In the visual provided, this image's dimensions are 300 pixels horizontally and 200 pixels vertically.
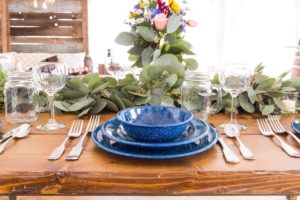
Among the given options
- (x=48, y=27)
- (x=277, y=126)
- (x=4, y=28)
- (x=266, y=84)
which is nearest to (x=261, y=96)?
(x=266, y=84)

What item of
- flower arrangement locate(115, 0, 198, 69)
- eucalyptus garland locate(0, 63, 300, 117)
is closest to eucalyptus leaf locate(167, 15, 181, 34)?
flower arrangement locate(115, 0, 198, 69)

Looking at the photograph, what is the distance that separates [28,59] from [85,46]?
744 millimetres

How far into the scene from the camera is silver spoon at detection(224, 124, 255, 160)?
28.2 inches

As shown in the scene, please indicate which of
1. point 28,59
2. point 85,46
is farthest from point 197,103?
point 85,46

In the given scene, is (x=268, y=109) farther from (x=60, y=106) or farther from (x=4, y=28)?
(x=4, y=28)

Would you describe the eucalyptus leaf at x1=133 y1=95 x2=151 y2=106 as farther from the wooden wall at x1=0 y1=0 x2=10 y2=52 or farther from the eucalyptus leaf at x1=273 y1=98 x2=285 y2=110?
the wooden wall at x1=0 y1=0 x2=10 y2=52

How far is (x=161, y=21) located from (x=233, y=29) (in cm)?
336

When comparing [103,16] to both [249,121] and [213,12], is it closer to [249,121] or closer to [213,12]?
[213,12]

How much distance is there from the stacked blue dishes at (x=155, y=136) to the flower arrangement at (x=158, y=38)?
1.58ft

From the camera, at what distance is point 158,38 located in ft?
4.43

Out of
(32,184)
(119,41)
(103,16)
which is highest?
(103,16)

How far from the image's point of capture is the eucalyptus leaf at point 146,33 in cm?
133

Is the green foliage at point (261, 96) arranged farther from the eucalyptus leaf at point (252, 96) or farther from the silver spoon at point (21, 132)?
the silver spoon at point (21, 132)

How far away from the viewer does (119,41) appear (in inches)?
52.8
